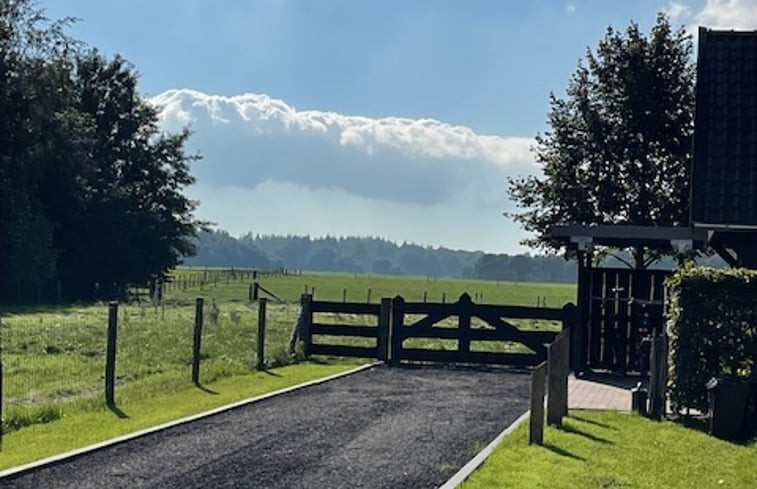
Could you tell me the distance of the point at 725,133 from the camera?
17328 millimetres

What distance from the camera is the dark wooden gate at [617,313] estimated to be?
19141 millimetres

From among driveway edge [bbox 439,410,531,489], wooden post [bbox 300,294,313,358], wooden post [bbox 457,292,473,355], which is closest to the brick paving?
wooden post [bbox 457,292,473,355]

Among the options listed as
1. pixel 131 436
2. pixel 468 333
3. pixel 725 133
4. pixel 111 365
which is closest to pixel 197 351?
pixel 111 365

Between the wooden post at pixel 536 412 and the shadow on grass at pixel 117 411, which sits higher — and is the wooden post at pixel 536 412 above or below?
above

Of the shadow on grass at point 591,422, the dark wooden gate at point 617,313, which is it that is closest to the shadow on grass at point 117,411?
the shadow on grass at point 591,422

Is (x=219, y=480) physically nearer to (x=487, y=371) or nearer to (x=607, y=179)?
(x=487, y=371)

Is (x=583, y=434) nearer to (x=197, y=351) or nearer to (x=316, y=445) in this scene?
(x=316, y=445)

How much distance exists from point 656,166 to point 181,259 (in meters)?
38.4

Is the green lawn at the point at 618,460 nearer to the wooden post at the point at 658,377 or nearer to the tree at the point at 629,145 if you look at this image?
the wooden post at the point at 658,377

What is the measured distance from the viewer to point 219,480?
344 inches

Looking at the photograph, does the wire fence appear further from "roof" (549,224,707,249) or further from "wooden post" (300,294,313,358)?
"roof" (549,224,707,249)

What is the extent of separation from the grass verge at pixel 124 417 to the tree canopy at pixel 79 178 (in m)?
29.0

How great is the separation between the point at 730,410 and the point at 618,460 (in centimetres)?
253

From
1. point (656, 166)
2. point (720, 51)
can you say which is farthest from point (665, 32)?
point (720, 51)
